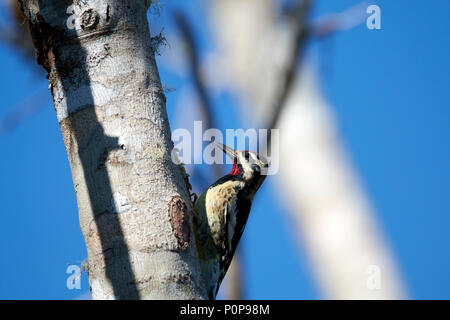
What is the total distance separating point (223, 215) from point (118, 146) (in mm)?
1776

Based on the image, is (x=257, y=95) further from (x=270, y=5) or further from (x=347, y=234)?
(x=347, y=234)

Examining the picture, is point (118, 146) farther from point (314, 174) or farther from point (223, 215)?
point (314, 174)

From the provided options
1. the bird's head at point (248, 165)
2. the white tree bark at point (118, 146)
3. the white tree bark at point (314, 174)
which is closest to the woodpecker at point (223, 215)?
the bird's head at point (248, 165)

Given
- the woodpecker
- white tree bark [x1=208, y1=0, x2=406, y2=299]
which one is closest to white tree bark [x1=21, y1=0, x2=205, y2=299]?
the woodpecker

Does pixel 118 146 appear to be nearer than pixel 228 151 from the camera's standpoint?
Yes

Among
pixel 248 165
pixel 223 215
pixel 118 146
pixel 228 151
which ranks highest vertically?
pixel 228 151

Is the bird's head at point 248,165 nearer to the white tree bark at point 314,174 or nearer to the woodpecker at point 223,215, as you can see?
the woodpecker at point 223,215

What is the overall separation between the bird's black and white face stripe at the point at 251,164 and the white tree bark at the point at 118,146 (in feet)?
6.33

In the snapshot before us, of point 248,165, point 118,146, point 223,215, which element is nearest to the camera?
point 118,146

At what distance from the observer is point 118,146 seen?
1909 mm

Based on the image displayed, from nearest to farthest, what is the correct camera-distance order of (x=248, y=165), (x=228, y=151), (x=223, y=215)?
1. (x=223, y=215)
2. (x=248, y=165)
3. (x=228, y=151)

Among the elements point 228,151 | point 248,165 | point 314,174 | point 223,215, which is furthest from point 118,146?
point 314,174

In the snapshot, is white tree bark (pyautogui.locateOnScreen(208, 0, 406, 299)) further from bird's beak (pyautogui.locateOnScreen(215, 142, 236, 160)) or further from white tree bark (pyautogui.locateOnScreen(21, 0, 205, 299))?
white tree bark (pyautogui.locateOnScreen(21, 0, 205, 299))
